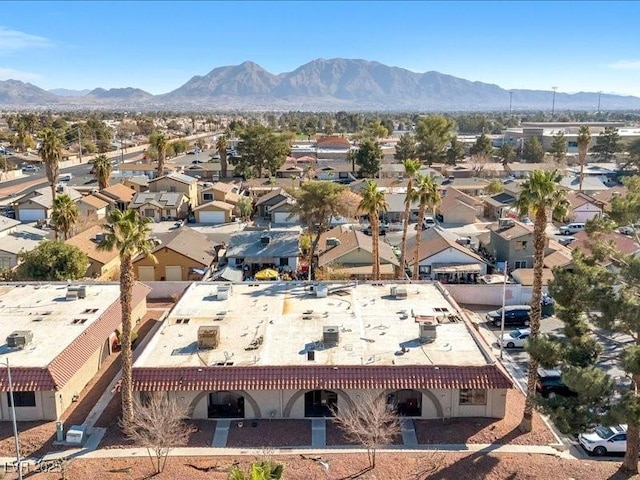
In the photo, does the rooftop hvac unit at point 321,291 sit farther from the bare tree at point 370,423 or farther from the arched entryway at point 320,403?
the bare tree at point 370,423

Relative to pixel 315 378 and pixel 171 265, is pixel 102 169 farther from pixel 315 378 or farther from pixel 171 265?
pixel 315 378

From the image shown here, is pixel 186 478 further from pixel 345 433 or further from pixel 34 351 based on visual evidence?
pixel 34 351

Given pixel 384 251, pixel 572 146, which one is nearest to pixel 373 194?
pixel 384 251

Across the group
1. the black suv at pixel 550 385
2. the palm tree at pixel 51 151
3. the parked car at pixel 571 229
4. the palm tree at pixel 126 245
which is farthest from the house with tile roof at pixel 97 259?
the parked car at pixel 571 229

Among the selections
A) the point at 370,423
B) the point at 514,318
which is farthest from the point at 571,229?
the point at 370,423

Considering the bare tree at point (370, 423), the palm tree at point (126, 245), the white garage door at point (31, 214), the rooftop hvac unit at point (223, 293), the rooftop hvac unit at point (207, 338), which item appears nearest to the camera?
the bare tree at point (370, 423)

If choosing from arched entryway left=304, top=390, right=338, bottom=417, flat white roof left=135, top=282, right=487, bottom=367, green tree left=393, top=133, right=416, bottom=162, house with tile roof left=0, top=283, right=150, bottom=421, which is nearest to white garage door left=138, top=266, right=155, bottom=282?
house with tile roof left=0, top=283, right=150, bottom=421
